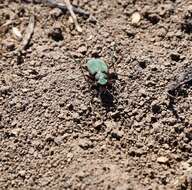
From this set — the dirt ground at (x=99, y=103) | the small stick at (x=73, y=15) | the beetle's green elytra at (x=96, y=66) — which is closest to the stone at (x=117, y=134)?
the dirt ground at (x=99, y=103)

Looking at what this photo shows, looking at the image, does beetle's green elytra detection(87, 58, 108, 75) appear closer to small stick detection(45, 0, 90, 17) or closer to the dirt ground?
the dirt ground

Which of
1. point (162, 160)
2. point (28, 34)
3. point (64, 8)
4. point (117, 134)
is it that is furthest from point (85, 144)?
point (64, 8)

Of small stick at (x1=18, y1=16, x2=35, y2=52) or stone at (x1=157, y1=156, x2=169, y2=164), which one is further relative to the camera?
small stick at (x1=18, y1=16, x2=35, y2=52)

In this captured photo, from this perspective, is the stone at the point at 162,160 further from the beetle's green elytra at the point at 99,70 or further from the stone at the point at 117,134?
the beetle's green elytra at the point at 99,70

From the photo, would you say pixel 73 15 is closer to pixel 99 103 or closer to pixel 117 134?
pixel 99 103

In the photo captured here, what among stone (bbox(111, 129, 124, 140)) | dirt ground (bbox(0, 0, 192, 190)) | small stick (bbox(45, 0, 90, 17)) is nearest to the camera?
dirt ground (bbox(0, 0, 192, 190))

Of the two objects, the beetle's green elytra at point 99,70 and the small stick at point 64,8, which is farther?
the small stick at point 64,8

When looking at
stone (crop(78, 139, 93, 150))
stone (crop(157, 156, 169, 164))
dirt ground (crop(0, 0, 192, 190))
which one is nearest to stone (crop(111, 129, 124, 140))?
dirt ground (crop(0, 0, 192, 190))
